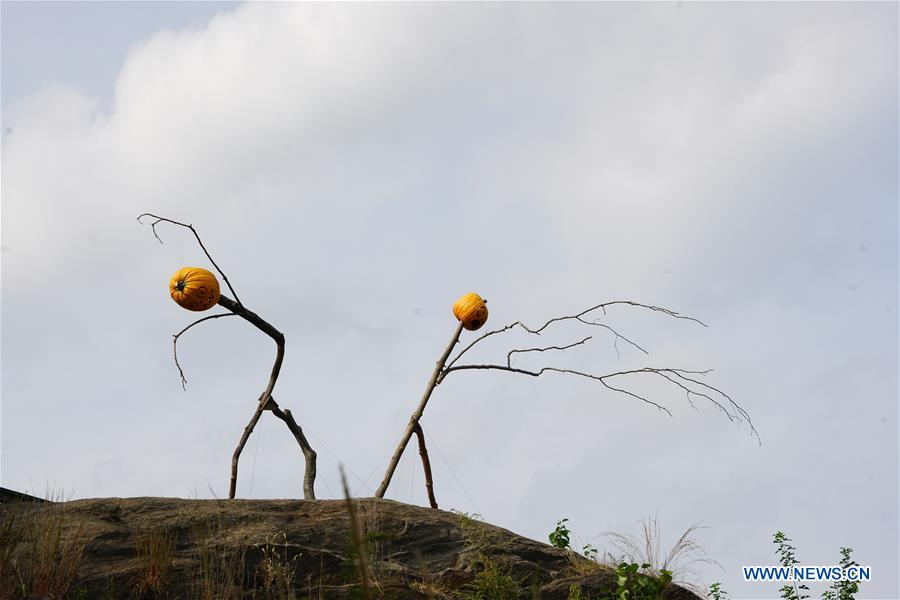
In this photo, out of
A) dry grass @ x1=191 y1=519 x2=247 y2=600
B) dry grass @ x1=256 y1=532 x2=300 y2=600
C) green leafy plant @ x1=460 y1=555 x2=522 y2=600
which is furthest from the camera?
green leafy plant @ x1=460 y1=555 x2=522 y2=600

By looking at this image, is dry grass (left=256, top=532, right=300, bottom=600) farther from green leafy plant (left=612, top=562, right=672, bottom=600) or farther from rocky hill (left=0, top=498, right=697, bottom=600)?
green leafy plant (left=612, top=562, right=672, bottom=600)

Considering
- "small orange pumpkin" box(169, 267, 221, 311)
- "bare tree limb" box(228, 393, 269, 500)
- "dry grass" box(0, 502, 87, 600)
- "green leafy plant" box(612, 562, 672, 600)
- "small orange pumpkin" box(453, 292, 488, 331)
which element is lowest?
"dry grass" box(0, 502, 87, 600)

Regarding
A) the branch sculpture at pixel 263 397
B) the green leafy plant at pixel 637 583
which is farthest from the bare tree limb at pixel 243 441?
the green leafy plant at pixel 637 583

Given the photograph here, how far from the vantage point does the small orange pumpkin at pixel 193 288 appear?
7926mm

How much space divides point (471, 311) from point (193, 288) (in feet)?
8.52

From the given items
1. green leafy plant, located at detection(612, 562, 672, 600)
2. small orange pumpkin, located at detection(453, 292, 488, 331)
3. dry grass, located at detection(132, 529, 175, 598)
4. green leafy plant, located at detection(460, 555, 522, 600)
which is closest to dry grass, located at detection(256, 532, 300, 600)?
dry grass, located at detection(132, 529, 175, 598)

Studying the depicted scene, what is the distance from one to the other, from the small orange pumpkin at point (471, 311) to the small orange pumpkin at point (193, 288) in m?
2.34

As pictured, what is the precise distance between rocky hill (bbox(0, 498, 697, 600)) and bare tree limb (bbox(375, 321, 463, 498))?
1.91 ft

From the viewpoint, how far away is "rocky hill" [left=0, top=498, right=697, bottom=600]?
6.55 meters

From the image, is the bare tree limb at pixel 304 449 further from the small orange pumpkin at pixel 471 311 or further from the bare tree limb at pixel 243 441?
the small orange pumpkin at pixel 471 311

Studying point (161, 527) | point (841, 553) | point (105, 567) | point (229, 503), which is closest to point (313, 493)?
point (229, 503)

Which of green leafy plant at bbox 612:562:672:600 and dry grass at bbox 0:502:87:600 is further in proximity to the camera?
green leafy plant at bbox 612:562:672:600

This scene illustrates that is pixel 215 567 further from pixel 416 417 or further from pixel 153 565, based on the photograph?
pixel 416 417

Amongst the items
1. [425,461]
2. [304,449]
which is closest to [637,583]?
[425,461]
